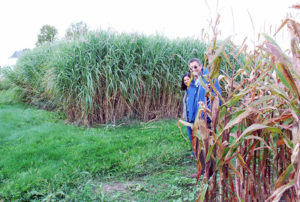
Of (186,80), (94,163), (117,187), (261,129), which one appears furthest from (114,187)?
(261,129)

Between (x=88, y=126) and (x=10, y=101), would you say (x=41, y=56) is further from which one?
(x=88, y=126)

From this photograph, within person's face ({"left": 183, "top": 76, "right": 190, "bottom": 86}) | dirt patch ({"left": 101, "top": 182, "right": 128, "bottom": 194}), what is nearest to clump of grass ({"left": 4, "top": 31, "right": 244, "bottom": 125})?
person's face ({"left": 183, "top": 76, "right": 190, "bottom": 86})

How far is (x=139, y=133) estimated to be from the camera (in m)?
4.88

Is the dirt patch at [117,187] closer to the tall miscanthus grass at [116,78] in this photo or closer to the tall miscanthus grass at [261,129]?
the tall miscanthus grass at [261,129]

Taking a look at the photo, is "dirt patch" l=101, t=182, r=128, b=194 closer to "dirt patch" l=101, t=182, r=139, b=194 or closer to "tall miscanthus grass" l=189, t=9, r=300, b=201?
"dirt patch" l=101, t=182, r=139, b=194

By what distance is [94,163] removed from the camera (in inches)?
130

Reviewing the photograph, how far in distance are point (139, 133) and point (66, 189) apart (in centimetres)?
239

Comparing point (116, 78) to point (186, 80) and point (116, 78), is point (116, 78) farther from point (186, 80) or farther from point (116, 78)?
point (186, 80)

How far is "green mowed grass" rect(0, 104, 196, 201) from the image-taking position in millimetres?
2582

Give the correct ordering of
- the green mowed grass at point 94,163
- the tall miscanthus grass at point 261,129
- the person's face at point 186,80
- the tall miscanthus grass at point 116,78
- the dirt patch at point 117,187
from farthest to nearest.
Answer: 1. the tall miscanthus grass at point 116,78
2. the person's face at point 186,80
3. the dirt patch at point 117,187
4. the green mowed grass at point 94,163
5. the tall miscanthus grass at point 261,129

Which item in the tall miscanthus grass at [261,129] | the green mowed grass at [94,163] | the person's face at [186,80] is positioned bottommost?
the green mowed grass at [94,163]

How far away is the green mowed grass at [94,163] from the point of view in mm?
2582

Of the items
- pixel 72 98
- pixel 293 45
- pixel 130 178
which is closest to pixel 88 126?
pixel 72 98

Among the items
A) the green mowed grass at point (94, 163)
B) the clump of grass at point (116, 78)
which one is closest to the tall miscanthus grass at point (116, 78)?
the clump of grass at point (116, 78)
